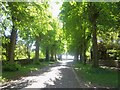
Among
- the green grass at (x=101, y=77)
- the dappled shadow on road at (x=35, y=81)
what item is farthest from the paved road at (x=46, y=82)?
the green grass at (x=101, y=77)

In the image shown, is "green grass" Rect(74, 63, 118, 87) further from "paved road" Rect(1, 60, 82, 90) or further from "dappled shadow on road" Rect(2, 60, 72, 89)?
"dappled shadow on road" Rect(2, 60, 72, 89)

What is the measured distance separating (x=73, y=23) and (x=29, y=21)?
1562 centimetres

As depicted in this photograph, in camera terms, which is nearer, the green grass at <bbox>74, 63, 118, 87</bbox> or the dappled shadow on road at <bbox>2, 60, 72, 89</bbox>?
the dappled shadow on road at <bbox>2, 60, 72, 89</bbox>

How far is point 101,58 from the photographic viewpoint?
56219 mm

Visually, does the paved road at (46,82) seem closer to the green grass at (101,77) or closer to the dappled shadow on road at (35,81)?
the dappled shadow on road at (35,81)

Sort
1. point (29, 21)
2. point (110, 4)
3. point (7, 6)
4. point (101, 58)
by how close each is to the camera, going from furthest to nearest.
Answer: point (101, 58) < point (110, 4) < point (29, 21) < point (7, 6)

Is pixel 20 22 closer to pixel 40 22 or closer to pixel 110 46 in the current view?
pixel 40 22

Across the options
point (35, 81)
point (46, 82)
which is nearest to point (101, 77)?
point (46, 82)

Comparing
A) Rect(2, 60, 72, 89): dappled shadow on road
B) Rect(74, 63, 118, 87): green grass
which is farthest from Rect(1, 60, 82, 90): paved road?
Rect(74, 63, 118, 87): green grass

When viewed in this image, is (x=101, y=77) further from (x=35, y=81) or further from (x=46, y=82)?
(x=35, y=81)

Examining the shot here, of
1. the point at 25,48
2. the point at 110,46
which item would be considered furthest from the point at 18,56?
the point at 110,46

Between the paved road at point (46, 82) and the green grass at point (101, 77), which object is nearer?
the paved road at point (46, 82)

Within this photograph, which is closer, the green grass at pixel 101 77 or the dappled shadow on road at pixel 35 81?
the dappled shadow on road at pixel 35 81

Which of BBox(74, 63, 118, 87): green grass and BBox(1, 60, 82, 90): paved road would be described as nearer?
BBox(1, 60, 82, 90): paved road
